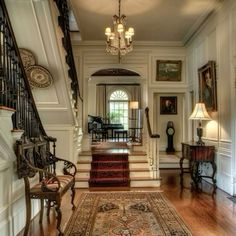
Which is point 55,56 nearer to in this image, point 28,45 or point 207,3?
point 28,45

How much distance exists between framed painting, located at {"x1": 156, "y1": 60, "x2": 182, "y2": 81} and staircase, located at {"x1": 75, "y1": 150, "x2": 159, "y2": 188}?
8.06 feet

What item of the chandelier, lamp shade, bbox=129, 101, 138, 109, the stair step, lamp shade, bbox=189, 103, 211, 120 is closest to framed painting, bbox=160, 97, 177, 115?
lamp shade, bbox=129, 101, 138, 109

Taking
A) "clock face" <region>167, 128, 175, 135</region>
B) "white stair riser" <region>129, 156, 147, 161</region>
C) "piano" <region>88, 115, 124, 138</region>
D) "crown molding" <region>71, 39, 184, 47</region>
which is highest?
"crown molding" <region>71, 39, 184, 47</region>

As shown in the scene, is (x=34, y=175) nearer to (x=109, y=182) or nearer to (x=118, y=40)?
(x=109, y=182)

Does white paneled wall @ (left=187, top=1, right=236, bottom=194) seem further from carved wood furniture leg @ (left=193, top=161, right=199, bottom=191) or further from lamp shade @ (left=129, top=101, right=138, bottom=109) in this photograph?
lamp shade @ (left=129, top=101, right=138, bottom=109)

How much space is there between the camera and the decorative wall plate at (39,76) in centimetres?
488

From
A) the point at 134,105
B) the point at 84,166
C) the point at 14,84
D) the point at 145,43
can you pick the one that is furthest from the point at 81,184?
the point at 134,105

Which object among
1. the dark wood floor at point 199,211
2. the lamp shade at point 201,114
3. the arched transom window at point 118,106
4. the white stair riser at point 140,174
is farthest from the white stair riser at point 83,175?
the arched transom window at point 118,106

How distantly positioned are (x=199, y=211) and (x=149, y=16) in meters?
4.20

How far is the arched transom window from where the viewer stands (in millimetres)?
15109

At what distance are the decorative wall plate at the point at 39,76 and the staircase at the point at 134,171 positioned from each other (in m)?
2.23

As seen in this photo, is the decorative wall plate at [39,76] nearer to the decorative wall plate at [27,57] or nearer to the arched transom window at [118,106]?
the decorative wall plate at [27,57]

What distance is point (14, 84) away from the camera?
3.25 meters

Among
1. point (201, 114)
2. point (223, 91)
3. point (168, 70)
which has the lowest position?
point (201, 114)
